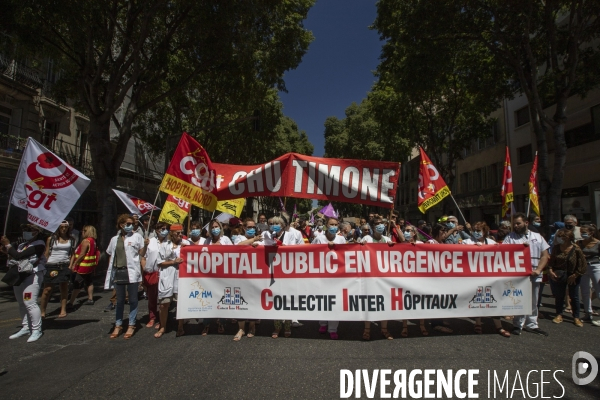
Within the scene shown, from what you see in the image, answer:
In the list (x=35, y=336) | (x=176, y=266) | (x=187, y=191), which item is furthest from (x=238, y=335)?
(x=35, y=336)

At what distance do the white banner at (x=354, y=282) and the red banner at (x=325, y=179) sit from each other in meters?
0.86

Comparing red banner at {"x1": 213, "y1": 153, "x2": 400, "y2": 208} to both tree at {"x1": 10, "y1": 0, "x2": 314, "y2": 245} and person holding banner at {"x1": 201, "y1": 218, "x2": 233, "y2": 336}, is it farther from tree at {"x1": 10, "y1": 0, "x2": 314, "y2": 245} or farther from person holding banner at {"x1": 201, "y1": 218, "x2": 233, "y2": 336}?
tree at {"x1": 10, "y1": 0, "x2": 314, "y2": 245}

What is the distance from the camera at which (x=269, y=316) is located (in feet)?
17.7

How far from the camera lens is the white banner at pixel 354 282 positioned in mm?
5363

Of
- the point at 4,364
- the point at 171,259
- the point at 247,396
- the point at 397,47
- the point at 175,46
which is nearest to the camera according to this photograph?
the point at 247,396

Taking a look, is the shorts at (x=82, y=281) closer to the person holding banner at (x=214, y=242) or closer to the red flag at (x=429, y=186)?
the person holding banner at (x=214, y=242)

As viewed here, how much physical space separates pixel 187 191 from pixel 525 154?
80.9ft

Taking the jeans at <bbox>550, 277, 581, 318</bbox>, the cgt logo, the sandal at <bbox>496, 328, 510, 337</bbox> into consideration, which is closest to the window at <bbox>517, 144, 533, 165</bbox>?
the jeans at <bbox>550, 277, 581, 318</bbox>

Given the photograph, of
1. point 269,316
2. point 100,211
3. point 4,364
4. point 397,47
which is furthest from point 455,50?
point 4,364

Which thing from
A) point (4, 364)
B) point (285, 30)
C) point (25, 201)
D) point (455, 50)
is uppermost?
point (285, 30)

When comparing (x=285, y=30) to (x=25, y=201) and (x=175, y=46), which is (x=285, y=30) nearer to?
(x=175, y=46)

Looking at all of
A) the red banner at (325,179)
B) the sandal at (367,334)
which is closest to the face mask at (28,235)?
the red banner at (325,179)

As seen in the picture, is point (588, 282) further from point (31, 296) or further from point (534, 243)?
point (31, 296)

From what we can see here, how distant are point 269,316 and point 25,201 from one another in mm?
4122
